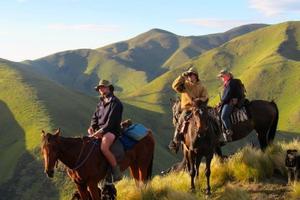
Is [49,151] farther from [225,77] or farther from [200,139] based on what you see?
[225,77]

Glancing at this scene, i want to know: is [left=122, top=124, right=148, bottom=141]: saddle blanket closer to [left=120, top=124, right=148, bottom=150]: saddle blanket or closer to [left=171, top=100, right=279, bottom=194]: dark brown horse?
[left=120, top=124, right=148, bottom=150]: saddle blanket

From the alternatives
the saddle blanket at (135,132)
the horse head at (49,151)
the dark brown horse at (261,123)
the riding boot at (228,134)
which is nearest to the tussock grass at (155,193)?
the saddle blanket at (135,132)

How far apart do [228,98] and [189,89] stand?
2.20 meters

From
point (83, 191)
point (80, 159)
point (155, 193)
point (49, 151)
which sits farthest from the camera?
point (155, 193)

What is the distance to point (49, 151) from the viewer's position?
9727 mm

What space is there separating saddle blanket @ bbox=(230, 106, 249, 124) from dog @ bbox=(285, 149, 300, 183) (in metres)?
3.04

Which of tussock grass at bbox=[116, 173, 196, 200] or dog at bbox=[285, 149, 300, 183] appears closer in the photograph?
tussock grass at bbox=[116, 173, 196, 200]

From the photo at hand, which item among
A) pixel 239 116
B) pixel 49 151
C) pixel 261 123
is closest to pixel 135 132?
pixel 49 151

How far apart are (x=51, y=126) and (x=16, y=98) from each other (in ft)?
99.7

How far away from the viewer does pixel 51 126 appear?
350 feet

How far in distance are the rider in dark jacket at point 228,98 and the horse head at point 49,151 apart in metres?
6.23

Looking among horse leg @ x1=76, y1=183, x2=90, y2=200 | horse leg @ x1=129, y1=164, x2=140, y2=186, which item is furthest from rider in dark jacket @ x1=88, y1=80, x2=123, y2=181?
horse leg @ x1=129, y1=164, x2=140, y2=186

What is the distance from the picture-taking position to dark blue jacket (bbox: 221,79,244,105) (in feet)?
47.2

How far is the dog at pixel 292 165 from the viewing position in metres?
11.6
